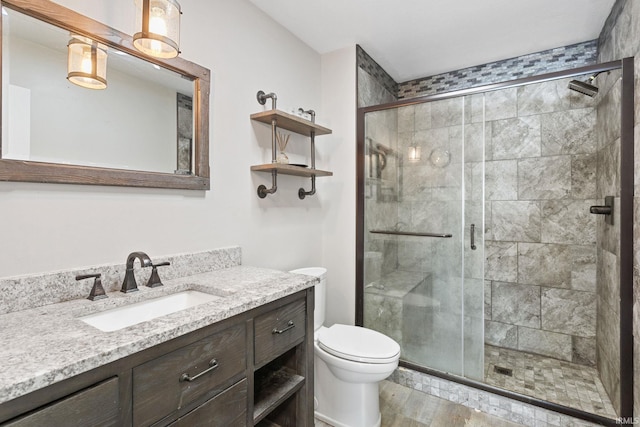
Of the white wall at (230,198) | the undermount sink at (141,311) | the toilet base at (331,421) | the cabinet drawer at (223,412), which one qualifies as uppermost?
the white wall at (230,198)

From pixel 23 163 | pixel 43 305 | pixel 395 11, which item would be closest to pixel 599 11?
pixel 395 11

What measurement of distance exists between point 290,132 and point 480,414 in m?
2.23

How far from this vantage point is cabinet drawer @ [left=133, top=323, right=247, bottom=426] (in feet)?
2.75

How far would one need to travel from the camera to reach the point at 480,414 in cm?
198

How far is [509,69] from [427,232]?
5.31 feet

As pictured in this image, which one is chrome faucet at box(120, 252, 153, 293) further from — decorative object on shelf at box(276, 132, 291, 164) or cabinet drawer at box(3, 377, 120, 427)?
decorative object on shelf at box(276, 132, 291, 164)

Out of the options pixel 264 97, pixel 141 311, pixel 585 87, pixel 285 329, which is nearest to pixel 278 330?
pixel 285 329

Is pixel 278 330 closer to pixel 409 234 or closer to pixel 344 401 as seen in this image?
pixel 344 401

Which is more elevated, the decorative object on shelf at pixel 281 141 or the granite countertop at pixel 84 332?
the decorative object on shelf at pixel 281 141

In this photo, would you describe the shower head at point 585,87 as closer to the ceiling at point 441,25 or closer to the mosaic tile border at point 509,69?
the ceiling at point 441,25

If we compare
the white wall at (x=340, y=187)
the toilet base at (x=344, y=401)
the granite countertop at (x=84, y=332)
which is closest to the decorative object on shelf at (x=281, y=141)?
the white wall at (x=340, y=187)

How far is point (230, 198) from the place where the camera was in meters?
1.80

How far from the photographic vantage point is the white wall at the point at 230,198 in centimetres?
113

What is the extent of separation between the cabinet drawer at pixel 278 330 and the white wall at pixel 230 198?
23.8 inches
